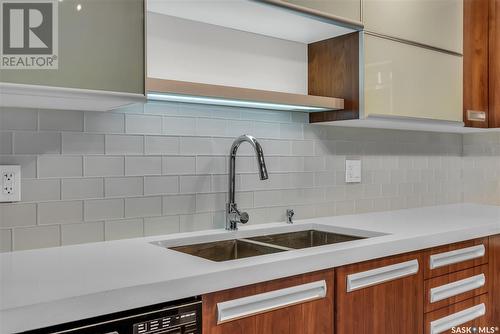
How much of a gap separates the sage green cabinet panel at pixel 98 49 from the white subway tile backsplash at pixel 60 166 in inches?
15.5

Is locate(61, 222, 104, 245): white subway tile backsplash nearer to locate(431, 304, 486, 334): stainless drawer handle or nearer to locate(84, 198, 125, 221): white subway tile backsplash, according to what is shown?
locate(84, 198, 125, 221): white subway tile backsplash

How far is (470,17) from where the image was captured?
2.67m

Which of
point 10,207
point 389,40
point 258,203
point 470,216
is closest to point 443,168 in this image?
point 470,216

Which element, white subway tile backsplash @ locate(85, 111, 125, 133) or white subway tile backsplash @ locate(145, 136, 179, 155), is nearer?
Result: white subway tile backsplash @ locate(85, 111, 125, 133)

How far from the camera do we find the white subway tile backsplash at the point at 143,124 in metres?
1.79

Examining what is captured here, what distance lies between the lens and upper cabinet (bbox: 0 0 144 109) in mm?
1290

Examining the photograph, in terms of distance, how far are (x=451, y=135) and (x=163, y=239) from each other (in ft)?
7.35

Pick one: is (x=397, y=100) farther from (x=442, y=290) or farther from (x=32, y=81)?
(x=32, y=81)

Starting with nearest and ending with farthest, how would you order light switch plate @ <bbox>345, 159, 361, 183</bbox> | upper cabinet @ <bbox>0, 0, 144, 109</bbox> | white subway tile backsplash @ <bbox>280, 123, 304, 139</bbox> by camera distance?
upper cabinet @ <bbox>0, 0, 144, 109</bbox>
white subway tile backsplash @ <bbox>280, 123, 304, 139</bbox>
light switch plate @ <bbox>345, 159, 361, 183</bbox>

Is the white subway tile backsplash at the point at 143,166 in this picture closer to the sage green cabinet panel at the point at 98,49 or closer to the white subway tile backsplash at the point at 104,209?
the white subway tile backsplash at the point at 104,209

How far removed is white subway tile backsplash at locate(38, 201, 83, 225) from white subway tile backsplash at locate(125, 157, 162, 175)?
0.22 m

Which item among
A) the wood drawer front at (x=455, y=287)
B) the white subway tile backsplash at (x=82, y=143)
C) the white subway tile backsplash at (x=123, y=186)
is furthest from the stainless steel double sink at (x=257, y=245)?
the white subway tile backsplash at (x=82, y=143)

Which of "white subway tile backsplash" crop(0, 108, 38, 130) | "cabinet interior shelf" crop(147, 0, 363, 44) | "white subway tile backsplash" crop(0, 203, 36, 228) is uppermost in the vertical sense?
"cabinet interior shelf" crop(147, 0, 363, 44)

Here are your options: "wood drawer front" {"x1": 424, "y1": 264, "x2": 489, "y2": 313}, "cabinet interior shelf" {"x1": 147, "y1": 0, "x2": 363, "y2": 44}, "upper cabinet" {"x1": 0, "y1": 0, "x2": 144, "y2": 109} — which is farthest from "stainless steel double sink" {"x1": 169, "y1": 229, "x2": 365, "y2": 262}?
"cabinet interior shelf" {"x1": 147, "y1": 0, "x2": 363, "y2": 44}
